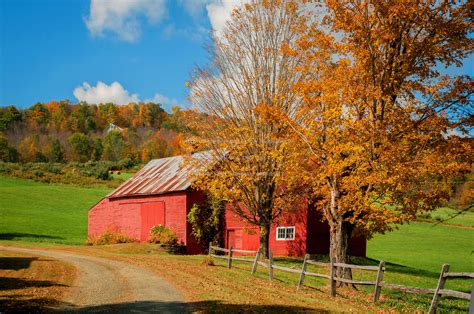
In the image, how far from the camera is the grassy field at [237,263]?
19359mm

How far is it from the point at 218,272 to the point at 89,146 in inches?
4302

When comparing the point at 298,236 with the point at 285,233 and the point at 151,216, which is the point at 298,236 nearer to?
the point at 285,233

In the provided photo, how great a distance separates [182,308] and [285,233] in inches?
916

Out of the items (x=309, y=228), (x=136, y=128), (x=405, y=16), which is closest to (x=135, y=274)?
(x=405, y=16)

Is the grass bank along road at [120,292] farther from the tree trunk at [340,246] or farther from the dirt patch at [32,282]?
the tree trunk at [340,246]

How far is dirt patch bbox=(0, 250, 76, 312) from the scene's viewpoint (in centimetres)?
1393

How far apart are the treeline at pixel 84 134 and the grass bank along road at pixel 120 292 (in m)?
87.0

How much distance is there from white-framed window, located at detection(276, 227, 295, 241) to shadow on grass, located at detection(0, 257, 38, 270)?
57.9 feet

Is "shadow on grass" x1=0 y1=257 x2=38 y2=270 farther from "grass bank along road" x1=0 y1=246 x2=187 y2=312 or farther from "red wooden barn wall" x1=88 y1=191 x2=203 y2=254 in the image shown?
"red wooden barn wall" x1=88 y1=191 x2=203 y2=254

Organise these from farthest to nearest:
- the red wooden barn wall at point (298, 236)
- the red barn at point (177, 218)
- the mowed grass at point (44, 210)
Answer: the mowed grass at point (44, 210)
the red barn at point (177, 218)
the red wooden barn wall at point (298, 236)

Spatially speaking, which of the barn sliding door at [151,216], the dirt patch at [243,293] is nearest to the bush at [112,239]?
the barn sliding door at [151,216]

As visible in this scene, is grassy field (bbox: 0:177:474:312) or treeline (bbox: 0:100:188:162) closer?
grassy field (bbox: 0:177:474:312)

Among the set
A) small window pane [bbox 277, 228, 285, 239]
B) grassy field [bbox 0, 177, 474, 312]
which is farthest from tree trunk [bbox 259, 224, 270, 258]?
small window pane [bbox 277, 228, 285, 239]

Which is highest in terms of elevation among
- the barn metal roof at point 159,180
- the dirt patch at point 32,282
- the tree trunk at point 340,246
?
the barn metal roof at point 159,180
